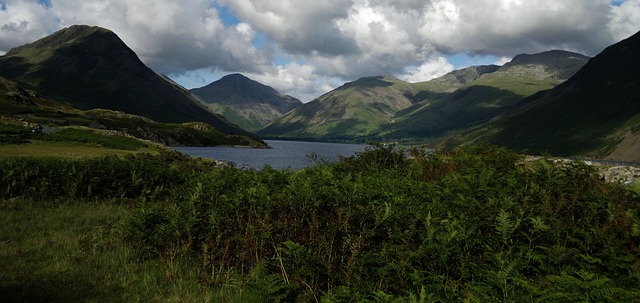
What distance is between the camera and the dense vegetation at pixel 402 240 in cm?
680

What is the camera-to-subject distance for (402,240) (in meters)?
8.12

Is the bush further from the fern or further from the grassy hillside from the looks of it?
the grassy hillside

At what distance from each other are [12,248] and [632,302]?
13.0 meters

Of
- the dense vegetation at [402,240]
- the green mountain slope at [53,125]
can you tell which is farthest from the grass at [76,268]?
the green mountain slope at [53,125]

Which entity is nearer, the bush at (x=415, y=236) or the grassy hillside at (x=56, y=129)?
the bush at (x=415, y=236)

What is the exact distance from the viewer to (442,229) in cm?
827

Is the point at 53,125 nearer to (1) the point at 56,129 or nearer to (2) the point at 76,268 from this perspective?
(1) the point at 56,129

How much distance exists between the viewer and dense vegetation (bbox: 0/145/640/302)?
6797 mm

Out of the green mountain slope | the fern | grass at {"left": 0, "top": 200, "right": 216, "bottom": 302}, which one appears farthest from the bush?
the green mountain slope

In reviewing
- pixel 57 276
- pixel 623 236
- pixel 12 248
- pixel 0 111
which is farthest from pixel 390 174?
pixel 0 111

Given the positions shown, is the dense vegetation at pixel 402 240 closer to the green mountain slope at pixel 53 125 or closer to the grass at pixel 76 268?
the grass at pixel 76 268

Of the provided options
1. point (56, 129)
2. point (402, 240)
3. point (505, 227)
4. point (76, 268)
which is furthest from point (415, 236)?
point (56, 129)

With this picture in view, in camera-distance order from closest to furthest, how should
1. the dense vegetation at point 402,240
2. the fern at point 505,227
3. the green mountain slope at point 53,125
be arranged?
the dense vegetation at point 402,240 → the fern at point 505,227 → the green mountain slope at point 53,125

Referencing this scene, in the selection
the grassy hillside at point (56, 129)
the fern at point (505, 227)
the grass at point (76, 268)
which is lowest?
the grass at point (76, 268)
